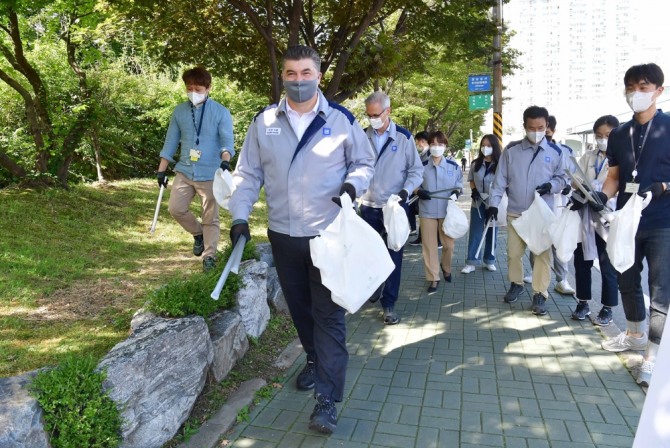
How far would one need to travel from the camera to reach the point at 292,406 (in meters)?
3.40

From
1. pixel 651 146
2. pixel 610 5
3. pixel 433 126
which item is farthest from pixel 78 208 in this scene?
pixel 610 5

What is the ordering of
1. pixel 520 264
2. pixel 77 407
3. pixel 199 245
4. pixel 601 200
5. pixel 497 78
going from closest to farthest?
pixel 77 407 < pixel 601 200 < pixel 199 245 < pixel 520 264 < pixel 497 78

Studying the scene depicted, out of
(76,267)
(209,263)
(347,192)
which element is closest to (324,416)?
(347,192)

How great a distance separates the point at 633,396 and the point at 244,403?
2580mm

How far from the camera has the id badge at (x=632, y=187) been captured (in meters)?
3.58

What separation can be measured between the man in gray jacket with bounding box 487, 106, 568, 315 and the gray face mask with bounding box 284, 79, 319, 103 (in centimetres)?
290

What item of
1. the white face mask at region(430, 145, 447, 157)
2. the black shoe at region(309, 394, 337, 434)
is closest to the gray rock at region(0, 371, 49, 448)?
the black shoe at region(309, 394, 337, 434)

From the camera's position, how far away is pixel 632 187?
362 cm

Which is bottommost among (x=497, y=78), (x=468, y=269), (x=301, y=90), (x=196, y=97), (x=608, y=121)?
(x=468, y=269)

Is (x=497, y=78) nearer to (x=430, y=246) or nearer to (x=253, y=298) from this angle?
(x=430, y=246)

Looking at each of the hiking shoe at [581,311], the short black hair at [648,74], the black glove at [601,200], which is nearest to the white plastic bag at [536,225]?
the black glove at [601,200]

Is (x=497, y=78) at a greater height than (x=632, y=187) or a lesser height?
greater

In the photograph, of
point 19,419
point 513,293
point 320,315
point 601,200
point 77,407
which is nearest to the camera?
point 19,419

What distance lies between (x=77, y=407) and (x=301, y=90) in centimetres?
201
